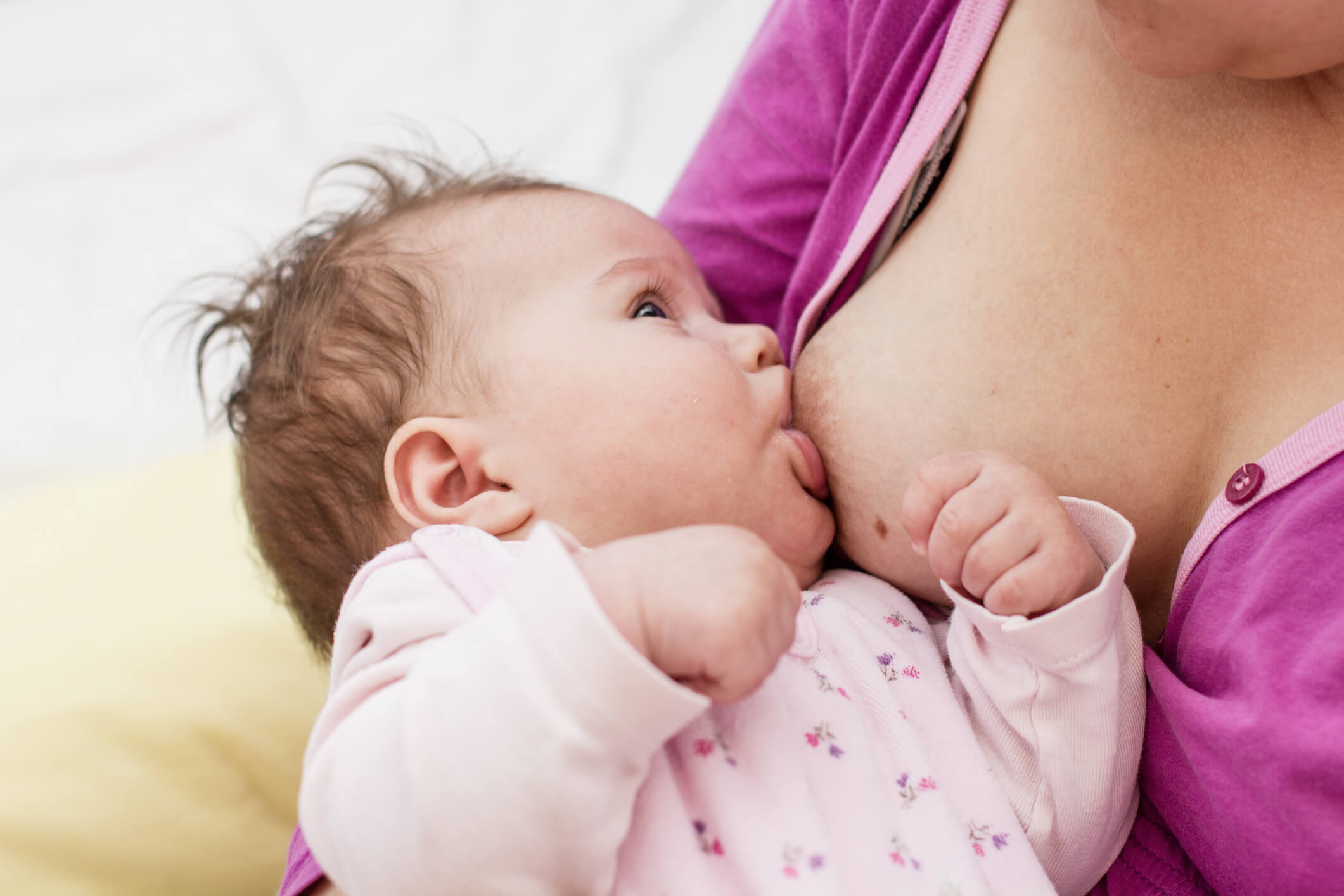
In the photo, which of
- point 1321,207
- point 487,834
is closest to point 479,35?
point 1321,207

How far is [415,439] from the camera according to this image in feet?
3.11

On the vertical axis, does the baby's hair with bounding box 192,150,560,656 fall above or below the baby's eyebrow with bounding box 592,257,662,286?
below

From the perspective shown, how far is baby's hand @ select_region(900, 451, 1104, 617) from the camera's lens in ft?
2.61

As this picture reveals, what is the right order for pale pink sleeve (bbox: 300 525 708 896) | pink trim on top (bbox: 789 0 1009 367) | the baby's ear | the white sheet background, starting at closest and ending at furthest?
pale pink sleeve (bbox: 300 525 708 896)
the baby's ear
pink trim on top (bbox: 789 0 1009 367)
the white sheet background

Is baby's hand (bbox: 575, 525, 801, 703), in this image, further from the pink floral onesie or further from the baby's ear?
the baby's ear

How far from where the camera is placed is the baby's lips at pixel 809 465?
0.98 metres

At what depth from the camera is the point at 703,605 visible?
69 cm

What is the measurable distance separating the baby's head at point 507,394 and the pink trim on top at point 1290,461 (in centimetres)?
33

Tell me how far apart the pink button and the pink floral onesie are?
8 cm

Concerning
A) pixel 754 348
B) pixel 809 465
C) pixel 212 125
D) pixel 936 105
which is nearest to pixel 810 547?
pixel 809 465

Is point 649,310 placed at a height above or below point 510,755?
above

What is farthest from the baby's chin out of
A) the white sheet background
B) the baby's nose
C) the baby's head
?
the white sheet background

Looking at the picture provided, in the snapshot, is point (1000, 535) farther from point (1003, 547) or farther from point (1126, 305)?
point (1126, 305)

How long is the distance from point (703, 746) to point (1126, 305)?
0.49 metres
